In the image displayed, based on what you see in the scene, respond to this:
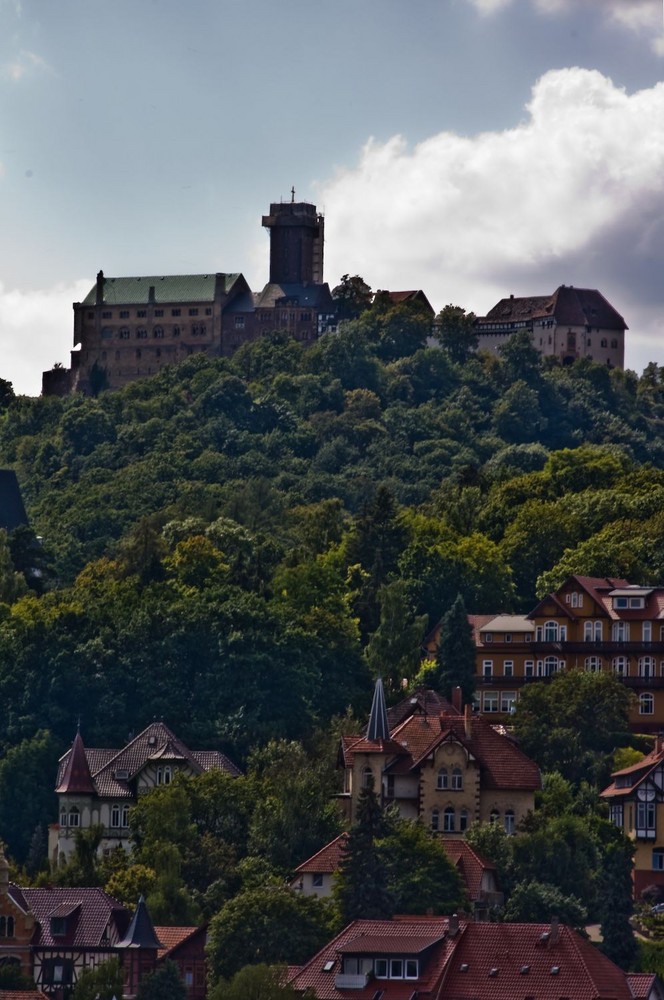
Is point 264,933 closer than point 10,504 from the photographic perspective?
Yes

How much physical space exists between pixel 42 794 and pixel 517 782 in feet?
67.4

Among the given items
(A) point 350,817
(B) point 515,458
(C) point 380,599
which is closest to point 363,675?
(C) point 380,599

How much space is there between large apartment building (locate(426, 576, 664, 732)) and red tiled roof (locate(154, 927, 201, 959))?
2398 cm

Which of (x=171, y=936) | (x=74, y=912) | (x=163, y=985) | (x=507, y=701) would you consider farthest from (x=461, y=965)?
(x=507, y=701)

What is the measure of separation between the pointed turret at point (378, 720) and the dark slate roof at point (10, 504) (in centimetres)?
5502

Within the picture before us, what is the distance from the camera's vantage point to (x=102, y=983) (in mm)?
109625

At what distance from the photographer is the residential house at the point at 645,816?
397 feet

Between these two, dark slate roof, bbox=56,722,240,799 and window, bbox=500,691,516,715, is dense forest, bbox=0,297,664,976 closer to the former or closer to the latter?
dark slate roof, bbox=56,722,240,799

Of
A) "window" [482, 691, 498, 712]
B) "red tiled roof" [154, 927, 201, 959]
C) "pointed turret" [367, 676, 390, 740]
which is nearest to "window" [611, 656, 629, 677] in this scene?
"window" [482, 691, 498, 712]

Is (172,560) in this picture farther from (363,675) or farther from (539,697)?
(539,697)

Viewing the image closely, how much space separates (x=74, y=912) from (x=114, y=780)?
558 inches

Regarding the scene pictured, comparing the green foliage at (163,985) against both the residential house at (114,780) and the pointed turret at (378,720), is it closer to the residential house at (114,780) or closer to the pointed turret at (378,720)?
the pointed turret at (378,720)

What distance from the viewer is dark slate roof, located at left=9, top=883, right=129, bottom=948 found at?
115 meters

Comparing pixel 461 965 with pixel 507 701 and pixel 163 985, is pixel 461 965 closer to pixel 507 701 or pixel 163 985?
pixel 163 985
